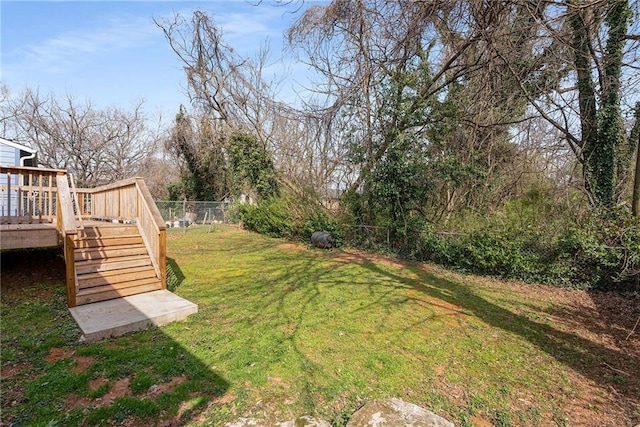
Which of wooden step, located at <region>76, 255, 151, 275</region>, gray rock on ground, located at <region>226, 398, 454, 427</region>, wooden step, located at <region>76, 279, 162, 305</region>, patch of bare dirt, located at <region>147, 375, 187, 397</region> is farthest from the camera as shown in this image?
wooden step, located at <region>76, 255, 151, 275</region>

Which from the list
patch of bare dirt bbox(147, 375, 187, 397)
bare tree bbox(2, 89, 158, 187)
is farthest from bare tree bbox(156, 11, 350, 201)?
patch of bare dirt bbox(147, 375, 187, 397)

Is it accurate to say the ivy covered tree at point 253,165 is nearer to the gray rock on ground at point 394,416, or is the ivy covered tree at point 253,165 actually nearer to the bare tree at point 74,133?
the bare tree at point 74,133

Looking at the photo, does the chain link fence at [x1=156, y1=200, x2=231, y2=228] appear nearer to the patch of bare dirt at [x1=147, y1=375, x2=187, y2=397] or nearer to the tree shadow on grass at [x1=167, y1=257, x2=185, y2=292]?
the tree shadow on grass at [x1=167, y1=257, x2=185, y2=292]

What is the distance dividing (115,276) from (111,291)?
23 centimetres

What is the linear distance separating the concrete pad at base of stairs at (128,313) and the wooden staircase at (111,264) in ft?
0.46

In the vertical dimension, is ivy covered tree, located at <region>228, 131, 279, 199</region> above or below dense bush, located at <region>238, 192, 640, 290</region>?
above

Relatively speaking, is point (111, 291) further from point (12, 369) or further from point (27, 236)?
point (27, 236)

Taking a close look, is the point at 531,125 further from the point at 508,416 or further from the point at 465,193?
the point at 508,416

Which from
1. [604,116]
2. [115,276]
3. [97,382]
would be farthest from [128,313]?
[604,116]

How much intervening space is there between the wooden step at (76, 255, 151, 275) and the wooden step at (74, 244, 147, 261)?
10cm

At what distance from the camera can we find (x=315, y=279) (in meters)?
6.04

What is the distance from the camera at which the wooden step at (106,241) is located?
4512 millimetres

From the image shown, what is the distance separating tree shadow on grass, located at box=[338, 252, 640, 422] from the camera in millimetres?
2898

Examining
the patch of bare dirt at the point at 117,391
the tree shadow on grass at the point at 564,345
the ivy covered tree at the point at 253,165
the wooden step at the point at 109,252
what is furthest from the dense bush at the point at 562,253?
the ivy covered tree at the point at 253,165
